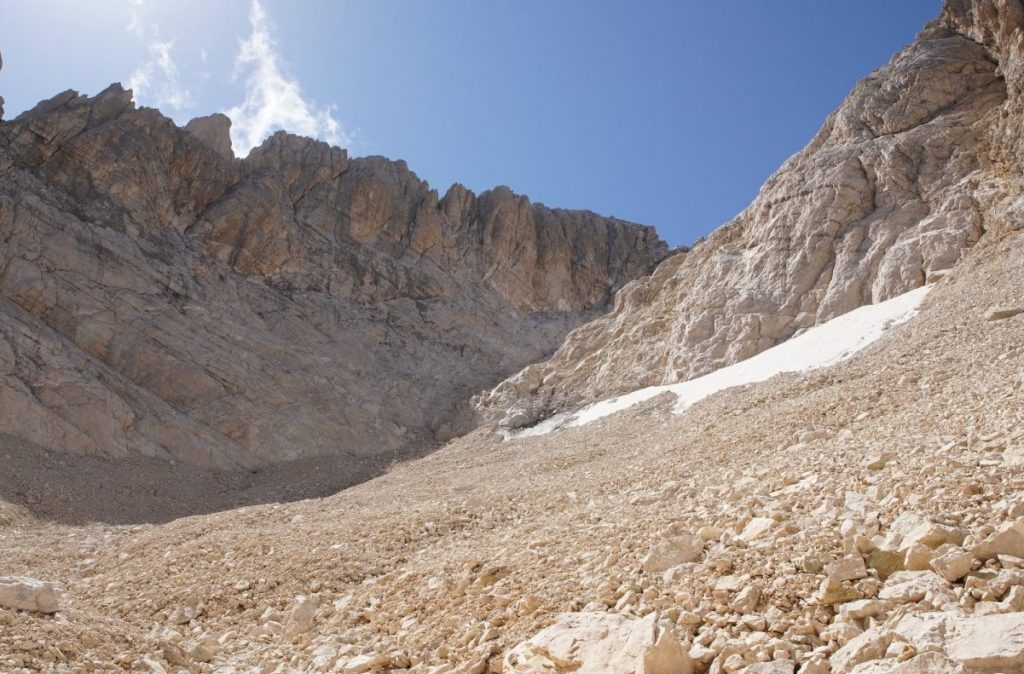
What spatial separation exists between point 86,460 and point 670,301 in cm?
2573

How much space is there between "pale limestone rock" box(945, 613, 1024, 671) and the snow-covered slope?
16556 millimetres

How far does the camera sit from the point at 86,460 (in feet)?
72.3

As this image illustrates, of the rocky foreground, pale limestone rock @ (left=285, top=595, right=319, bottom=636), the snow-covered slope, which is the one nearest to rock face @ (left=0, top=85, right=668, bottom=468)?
the rocky foreground

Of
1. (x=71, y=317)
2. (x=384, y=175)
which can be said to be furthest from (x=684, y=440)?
(x=384, y=175)

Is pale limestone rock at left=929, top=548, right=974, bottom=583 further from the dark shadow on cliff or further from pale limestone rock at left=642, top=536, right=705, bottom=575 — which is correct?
the dark shadow on cliff

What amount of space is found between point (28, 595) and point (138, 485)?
54.1 ft

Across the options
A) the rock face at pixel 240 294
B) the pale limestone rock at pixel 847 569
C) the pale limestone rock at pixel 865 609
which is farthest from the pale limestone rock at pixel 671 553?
the rock face at pixel 240 294

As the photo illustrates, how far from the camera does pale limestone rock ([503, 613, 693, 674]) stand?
4.84m

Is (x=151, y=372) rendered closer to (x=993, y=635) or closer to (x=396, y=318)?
(x=396, y=318)

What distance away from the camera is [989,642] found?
381 cm

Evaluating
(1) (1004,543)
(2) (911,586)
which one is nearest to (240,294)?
(2) (911,586)

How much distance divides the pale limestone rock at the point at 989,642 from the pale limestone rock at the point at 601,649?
1676mm

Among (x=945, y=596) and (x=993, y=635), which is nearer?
(x=993, y=635)

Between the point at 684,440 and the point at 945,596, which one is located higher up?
the point at 684,440
